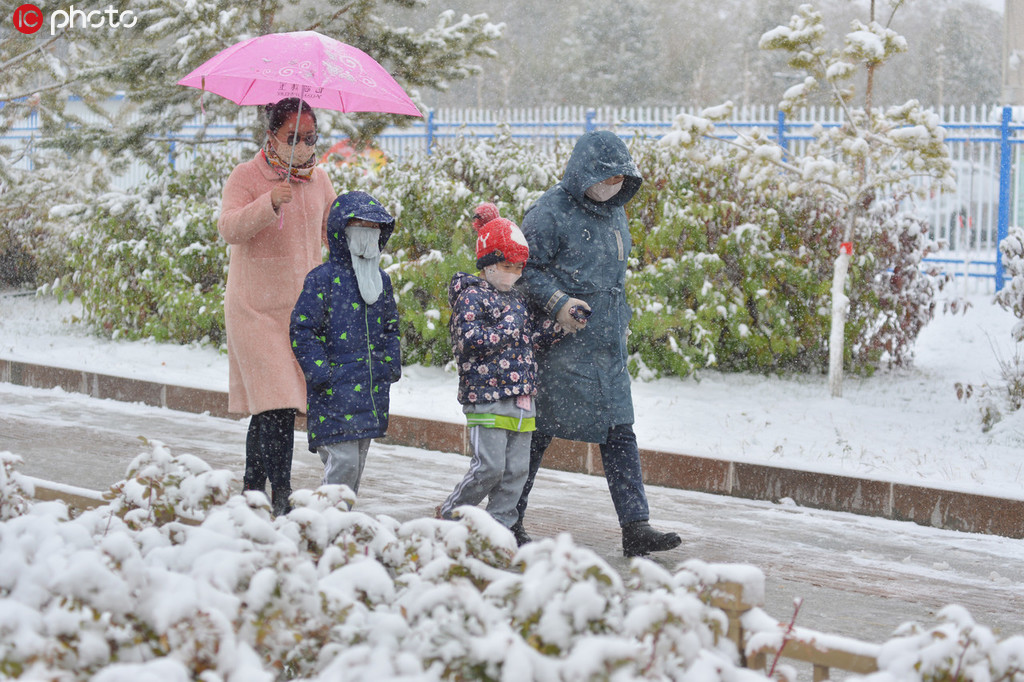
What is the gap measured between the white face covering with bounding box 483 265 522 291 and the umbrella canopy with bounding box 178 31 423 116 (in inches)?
41.1

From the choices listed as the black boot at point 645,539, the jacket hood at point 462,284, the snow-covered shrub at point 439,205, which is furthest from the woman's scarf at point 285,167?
the snow-covered shrub at point 439,205

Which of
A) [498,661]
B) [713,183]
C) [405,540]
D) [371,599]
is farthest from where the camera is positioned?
[713,183]

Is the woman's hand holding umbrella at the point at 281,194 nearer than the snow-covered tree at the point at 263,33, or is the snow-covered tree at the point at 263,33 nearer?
the woman's hand holding umbrella at the point at 281,194

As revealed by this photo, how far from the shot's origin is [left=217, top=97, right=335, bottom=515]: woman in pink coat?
16.7 ft

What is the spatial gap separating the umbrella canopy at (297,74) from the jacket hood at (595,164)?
0.89 meters

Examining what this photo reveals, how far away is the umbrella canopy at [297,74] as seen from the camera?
5.16 metres

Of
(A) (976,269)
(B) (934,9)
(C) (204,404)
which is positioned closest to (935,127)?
(C) (204,404)

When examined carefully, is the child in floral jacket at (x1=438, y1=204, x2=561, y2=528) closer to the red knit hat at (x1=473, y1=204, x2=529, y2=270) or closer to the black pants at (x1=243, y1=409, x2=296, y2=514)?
the red knit hat at (x1=473, y1=204, x2=529, y2=270)

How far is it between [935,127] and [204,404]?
5747mm

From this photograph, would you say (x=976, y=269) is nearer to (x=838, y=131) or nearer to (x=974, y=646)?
(x=838, y=131)

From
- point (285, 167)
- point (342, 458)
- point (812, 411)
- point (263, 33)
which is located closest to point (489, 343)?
point (342, 458)

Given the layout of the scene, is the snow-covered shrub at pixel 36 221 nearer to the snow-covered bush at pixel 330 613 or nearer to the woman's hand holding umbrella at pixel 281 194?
→ the woman's hand holding umbrella at pixel 281 194

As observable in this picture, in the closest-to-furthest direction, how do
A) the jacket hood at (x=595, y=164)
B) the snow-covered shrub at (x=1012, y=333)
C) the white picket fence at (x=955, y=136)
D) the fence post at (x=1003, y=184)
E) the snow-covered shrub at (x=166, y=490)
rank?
the snow-covered shrub at (x=166, y=490) < the jacket hood at (x=595, y=164) < the snow-covered shrub at (x=1012, y=333) < the fence post at (x=1003, y=184) < the white picket fence at (x=955, y=136)

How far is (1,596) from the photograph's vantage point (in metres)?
2.24
